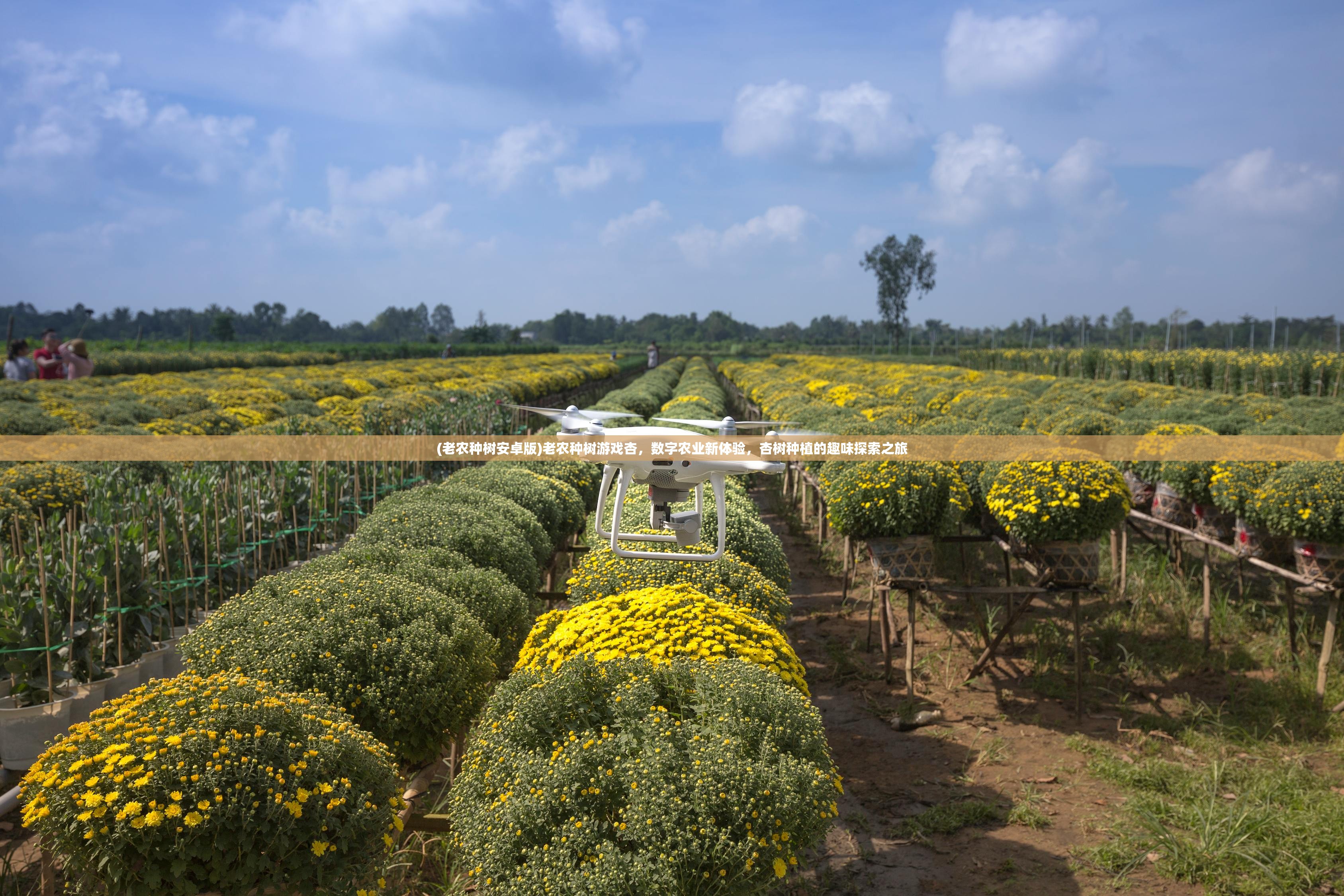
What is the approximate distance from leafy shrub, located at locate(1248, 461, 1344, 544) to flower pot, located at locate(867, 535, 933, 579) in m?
2.66

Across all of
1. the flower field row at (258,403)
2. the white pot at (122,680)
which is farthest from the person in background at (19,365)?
the white pot at (122,680)

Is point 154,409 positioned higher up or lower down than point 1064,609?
higher up

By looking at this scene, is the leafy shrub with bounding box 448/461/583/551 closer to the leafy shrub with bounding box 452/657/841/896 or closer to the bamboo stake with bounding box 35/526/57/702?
the bamboo stake with bounding box 35/526/57/702

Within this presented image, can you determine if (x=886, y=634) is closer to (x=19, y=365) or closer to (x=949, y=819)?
(x=949, y=819)

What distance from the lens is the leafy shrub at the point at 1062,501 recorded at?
6375 millimetres

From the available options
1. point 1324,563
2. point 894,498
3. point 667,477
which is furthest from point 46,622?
point 1324,563

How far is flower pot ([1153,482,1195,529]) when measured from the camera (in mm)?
8328

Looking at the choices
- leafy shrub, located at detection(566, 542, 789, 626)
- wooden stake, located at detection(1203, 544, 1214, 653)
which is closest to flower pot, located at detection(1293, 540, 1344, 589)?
wooden stake, located at detection(1203, 544, 1214, 653)

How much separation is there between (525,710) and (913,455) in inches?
67.4

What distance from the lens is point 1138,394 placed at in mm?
14734

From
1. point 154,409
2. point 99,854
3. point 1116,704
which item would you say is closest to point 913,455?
point 99,854

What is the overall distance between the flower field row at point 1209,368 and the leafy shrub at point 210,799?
24018 millimetres

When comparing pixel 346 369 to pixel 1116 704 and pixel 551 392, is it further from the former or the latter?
pixel 1116 704

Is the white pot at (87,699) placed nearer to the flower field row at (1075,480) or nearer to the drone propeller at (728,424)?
the drone propeller at (728,424)
